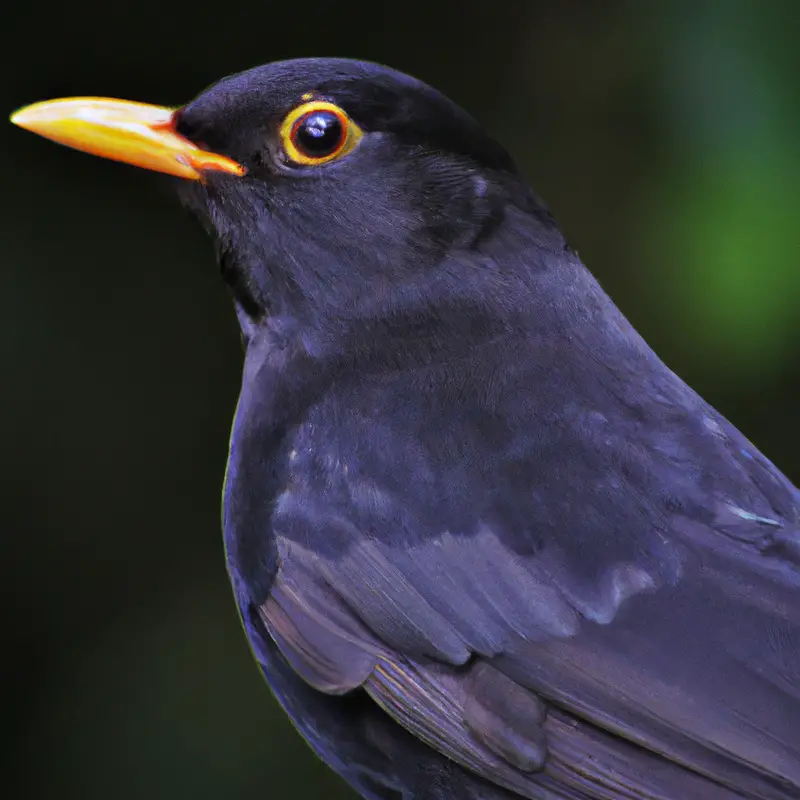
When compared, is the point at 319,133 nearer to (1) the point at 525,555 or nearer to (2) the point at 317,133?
(2) the point at 317,133

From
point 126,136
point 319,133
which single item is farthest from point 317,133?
point 126,136

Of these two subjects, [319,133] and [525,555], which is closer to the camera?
[525,555]

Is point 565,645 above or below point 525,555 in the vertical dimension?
below

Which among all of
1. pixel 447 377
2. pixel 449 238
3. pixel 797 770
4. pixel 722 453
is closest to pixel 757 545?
pixel 722 453

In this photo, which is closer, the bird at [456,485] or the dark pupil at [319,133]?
the bird at [456,485]

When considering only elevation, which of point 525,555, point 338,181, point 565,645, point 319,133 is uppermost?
point 319,133

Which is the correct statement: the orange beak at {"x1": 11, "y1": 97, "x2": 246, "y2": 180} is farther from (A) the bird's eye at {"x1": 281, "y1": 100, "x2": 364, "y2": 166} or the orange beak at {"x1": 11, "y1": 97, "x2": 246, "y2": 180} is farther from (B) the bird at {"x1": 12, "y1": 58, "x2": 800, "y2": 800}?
(A) the bird's eye at {"x1": 281, "y1": 100, "x2": 364, "y2": 166}

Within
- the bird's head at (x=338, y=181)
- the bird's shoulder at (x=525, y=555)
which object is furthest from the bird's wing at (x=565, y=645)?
the bird's head at (x=338, y=181)

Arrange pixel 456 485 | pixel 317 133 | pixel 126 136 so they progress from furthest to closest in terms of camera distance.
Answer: pixel 126 136
pixel 317 133
pixel 456 485

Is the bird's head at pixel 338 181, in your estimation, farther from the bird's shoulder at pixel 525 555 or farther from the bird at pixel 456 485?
the bird's shoulder at pixel 525 555
